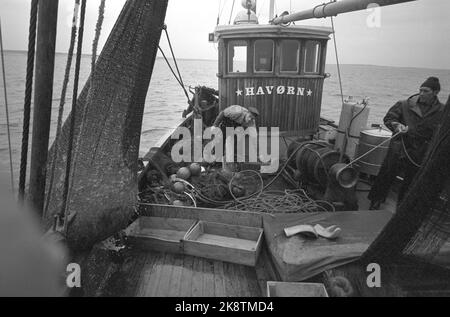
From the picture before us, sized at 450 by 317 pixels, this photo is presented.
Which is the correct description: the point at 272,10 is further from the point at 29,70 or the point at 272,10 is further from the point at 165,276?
the point at 29,70

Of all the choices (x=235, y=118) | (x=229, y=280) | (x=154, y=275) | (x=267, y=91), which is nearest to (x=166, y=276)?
(x=154, y=275)

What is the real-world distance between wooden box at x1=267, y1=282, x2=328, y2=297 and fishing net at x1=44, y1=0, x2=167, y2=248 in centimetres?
189

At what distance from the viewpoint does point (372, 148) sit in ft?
17.2

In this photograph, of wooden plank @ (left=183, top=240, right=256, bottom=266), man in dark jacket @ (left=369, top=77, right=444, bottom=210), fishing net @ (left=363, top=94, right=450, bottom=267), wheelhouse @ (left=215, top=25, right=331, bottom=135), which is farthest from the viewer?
wheelhouse @ (left=215, top=25, right=331, bottom=135)

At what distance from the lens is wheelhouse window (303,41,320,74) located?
24.4 ft

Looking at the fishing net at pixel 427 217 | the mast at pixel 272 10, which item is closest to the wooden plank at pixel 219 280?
the fishing net at pixel 427 217

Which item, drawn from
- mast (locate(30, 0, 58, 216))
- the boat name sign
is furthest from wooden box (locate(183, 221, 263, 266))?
the boat name sign

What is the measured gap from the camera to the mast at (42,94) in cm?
185

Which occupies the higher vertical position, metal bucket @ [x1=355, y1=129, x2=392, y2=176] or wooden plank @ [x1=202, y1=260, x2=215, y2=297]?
metal bucket @ [x1=355, y1=129, x2=392, y2=176]

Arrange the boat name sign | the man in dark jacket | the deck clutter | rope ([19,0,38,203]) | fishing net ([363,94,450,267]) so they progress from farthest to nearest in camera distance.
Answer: the boat name sign, the man in dark jacket, the deck clutter, fishing net ([363,94,450,267]), rope ([19,0,38,203])

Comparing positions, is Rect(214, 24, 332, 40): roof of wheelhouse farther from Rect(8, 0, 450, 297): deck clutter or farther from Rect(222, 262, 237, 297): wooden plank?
Rect(222, 262, 237, 297): wooden plank

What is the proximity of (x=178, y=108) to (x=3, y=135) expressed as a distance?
18.5m

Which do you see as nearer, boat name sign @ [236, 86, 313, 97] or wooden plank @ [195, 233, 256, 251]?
wooden plank @ [195, 233, 256, 251]

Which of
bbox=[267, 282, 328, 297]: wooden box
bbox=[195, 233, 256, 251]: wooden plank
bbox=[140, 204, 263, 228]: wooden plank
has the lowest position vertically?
bbox=[267, 282, 328, 297]: wooden box
